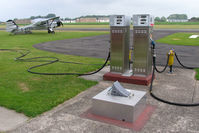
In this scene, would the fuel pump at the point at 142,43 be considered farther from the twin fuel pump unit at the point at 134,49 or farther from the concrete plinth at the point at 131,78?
the concrete plinth at the point at 131,78

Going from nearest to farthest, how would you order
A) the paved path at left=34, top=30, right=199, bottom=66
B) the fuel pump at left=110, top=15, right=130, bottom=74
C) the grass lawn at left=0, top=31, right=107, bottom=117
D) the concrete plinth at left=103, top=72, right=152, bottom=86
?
the grass lawn at left=0, top=31, right=107, bottom=117 → the concrete plinth at left=103, top=72, right=152, bottom=86 → the fuel pump at left=110, top=15, right=130, bottom=74 → the paved path at left=34, top=30, right=199, bottom=66

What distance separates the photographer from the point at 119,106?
4164 millimetres

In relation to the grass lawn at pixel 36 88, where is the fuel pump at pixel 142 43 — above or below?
above

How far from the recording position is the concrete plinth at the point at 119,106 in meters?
4.11

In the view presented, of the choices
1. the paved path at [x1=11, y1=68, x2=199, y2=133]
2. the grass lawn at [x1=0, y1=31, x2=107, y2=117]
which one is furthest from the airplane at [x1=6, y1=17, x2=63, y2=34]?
the paved path at [x1=11, y1=68, x2=199, y2=133]

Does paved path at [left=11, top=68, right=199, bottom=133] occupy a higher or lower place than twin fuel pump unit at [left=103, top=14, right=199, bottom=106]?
lower

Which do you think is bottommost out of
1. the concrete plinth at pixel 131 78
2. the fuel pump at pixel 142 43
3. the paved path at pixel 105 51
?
the concrete plinth at pixel 131 78

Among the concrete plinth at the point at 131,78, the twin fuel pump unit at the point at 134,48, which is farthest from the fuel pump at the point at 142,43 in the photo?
the concrete plinth at the point at 131,78

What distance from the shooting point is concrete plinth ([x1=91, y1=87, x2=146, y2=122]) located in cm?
411

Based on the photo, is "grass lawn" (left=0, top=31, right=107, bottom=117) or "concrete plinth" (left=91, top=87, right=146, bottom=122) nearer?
→ "concrete plinth" (left=91, top=87, right=146, bottom=122)

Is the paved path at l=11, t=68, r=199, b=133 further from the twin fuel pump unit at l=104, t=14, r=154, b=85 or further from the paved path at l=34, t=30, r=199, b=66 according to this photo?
the paved path at l=34, t=30, r=199, b=66

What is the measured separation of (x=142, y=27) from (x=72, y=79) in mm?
3253

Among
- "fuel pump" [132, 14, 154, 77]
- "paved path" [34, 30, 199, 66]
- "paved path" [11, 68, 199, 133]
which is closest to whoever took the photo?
"paved path" [11, 68, 199, 133]

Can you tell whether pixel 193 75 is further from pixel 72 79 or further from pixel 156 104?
pixel 72 79
